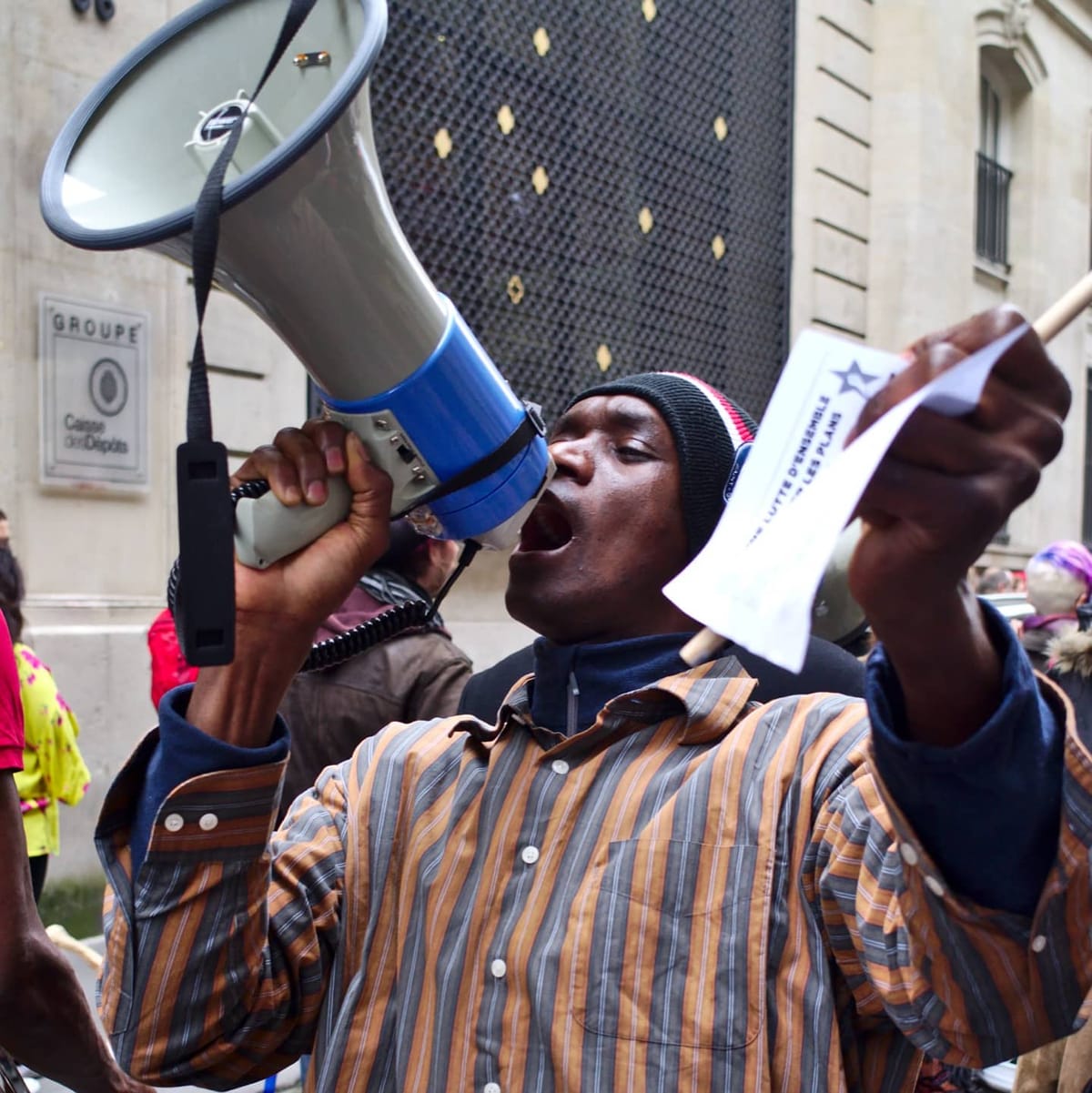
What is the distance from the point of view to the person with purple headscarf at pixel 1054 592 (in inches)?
199

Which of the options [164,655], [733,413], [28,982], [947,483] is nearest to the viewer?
[947,483]

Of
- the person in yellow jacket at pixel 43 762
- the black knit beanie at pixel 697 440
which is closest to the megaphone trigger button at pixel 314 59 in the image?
the black knit beanie at pixel 697 440

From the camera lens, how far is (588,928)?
1389 millimetres

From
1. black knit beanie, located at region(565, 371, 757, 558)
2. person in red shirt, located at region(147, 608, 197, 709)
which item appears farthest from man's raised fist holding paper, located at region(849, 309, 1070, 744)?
person in red shirt, located at region(147, 608, 197, 709)

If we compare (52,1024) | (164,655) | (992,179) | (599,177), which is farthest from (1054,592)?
(992,179)

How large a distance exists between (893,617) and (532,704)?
726 millimetres

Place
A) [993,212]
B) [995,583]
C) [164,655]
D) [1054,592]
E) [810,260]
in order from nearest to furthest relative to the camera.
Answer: [164,655] < [1054,592] < [995,583] < [810,260] < [993,212]

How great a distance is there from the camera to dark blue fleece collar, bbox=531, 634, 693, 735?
Result: 1645 millimetres

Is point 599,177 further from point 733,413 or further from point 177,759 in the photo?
point 177,759

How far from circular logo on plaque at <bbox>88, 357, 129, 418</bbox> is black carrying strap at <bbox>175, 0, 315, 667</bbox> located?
489cm

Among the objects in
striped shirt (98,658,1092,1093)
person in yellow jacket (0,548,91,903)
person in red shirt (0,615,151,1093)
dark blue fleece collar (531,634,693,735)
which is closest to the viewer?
striped shirt (98,658,1092,1093)

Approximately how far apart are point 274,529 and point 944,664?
0.72m

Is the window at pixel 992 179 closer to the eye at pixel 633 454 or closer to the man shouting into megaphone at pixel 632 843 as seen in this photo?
the eye at pixel 633 454

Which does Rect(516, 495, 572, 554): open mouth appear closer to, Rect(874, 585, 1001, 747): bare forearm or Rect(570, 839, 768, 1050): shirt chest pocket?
Rect(570, 839, 768, 1050): shirt chest pocket
